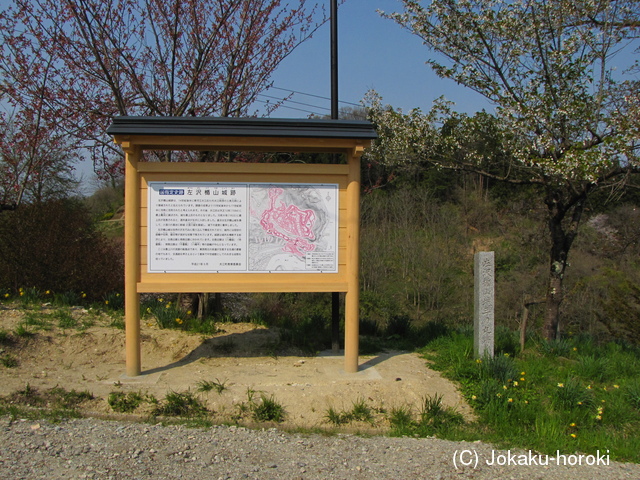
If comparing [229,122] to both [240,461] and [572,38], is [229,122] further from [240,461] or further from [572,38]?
[572,38]

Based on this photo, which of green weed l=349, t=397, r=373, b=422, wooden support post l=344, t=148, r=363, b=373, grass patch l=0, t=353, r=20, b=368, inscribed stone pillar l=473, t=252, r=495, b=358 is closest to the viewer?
green weed l=349, t=397, r=373, b=422

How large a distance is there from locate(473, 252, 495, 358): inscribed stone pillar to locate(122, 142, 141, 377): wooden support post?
388cm

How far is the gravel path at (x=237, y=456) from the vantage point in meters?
3.92

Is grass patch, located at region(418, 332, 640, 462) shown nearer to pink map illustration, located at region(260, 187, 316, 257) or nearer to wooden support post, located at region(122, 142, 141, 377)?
pink map illustration, located at region(260, 187, 316, 257)

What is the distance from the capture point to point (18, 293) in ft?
31.2

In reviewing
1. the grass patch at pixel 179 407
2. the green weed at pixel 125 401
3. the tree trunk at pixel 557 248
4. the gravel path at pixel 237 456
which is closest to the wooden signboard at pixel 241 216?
the green weed at pixel 125 401

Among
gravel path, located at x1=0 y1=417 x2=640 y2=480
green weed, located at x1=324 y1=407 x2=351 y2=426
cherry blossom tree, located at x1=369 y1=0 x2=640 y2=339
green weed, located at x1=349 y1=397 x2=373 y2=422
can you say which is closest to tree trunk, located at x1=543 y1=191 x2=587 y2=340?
cherry blossom tree, located at x1=369 y1=0 x2=640 y2=339

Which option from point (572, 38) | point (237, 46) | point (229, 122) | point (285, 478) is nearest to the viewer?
point (285, 478)

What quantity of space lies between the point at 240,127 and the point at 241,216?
0.98 metres

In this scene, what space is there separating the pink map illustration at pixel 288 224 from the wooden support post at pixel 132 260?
1391 mm

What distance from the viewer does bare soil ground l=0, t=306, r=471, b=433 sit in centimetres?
543

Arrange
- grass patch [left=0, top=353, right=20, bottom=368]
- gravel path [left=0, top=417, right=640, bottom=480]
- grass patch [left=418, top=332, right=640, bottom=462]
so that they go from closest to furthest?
gravel path [left=0, top=417, right=640, bottom=480]
grass patch [left=418, top=332, right=640, bottom=462]
grass patch [left=0, top=353, right=20, bottom=368]

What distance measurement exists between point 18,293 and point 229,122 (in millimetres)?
5922

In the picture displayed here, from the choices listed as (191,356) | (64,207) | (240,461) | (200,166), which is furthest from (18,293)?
(240,461)
